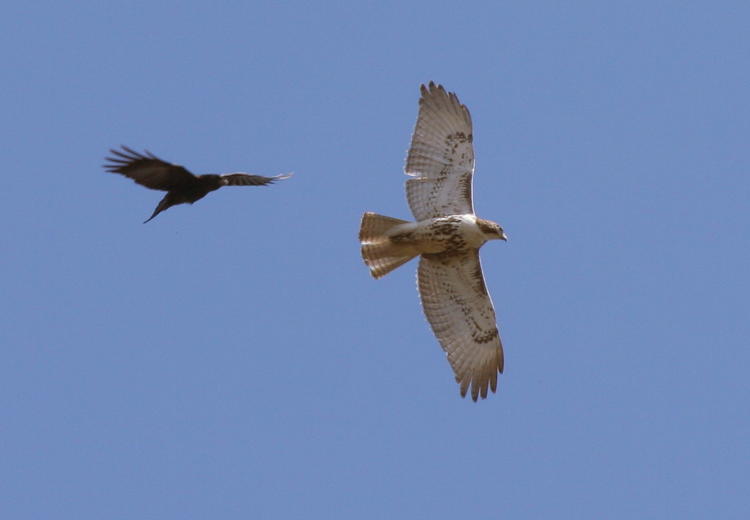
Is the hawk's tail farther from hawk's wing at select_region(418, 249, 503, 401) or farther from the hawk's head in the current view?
the hawk's head

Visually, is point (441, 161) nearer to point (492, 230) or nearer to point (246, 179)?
point (492, 230)

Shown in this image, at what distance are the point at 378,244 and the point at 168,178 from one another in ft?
11.8

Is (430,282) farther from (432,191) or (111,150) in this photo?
(111,150)

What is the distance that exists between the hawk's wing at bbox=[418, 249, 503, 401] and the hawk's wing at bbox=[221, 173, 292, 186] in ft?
8.70

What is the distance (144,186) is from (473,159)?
193 inches

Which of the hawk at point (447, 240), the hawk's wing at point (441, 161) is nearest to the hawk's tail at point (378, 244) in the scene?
the hawk at point (447, 240)

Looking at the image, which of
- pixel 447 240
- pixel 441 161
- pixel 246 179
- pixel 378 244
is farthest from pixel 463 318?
pixel 246 179

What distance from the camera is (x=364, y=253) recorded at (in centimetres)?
1834

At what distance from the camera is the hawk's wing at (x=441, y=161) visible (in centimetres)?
1858

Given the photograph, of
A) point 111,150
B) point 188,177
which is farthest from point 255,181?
point 111,150

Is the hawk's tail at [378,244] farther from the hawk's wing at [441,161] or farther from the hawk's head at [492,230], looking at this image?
the hawk's head at [492,230]

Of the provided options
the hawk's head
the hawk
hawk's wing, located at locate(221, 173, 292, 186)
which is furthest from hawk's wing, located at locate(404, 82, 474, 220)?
hawk's wing, located at locate(221, 173, 292, 186)

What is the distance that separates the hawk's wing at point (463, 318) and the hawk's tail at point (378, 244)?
577 millimetres

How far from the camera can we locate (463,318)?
62.2 ft
